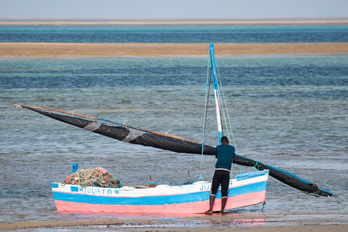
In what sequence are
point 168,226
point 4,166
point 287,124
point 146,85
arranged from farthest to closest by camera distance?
point 146,85, point 287,124, point 4,166, point 168,226

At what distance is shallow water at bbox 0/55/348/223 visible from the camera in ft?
53.5

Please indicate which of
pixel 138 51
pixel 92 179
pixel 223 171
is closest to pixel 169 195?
pixel 223 171

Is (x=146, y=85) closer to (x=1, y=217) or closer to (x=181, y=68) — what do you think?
(x=181, y=68)

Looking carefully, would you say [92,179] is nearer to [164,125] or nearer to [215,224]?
[215,224]

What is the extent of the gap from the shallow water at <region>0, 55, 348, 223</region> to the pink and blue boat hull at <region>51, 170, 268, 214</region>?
0.52 meters

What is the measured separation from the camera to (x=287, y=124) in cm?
2686

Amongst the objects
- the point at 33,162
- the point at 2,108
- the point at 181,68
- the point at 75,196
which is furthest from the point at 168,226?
the point at 181,68

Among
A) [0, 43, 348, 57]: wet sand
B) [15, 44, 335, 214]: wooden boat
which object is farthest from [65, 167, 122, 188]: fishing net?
[0, 43, 348, 57]: wet sand

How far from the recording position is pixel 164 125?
Result: 2673 cm

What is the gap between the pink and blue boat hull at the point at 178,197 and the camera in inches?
523

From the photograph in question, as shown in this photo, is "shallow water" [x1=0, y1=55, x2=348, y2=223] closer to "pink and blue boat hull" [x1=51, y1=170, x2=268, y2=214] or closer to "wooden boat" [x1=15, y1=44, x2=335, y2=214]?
"wooden boat" [x1=15, y1=44, x2=335, y2=214]

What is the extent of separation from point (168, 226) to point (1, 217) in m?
4.24

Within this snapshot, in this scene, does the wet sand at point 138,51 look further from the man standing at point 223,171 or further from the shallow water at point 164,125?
the man standing at point 223,171

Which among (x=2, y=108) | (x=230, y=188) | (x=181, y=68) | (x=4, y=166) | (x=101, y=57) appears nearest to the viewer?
(x=230, y=188)
